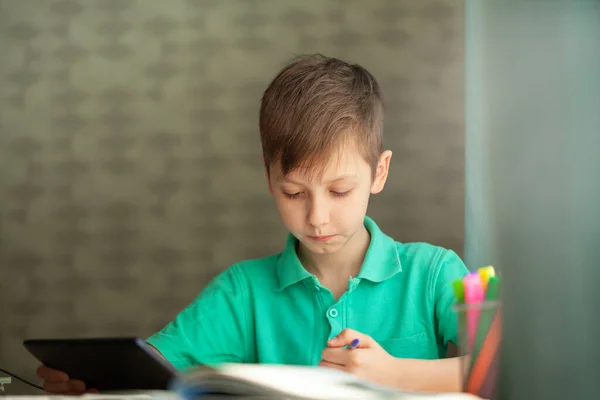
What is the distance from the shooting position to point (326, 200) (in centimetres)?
112

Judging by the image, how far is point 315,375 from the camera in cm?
62

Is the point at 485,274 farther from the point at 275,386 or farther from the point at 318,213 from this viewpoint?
the point at 318,213

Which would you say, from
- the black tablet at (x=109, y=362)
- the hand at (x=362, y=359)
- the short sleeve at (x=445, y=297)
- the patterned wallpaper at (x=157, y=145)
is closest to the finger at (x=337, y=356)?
the hand at (x=362, y=359)

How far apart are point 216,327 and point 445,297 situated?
42cm

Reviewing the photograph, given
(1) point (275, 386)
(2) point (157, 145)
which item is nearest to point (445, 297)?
(1) point (275, 386)

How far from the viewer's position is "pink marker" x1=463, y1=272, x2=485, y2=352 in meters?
0.62

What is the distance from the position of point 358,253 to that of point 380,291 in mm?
82

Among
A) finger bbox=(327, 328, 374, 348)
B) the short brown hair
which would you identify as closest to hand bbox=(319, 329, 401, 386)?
finger bbox=(327, 328, 374, 348)

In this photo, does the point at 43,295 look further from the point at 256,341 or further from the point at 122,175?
the point at 256,341

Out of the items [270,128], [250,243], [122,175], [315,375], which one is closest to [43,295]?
[122,175]

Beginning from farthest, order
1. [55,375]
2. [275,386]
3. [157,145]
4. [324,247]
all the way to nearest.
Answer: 1. [157,145]
2. [324,247]
3. [55,375]
4. [275,386]

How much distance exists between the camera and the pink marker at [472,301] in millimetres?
620

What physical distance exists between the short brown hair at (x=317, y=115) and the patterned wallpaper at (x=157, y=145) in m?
0.53

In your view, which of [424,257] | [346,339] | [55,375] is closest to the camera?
[346,339]
